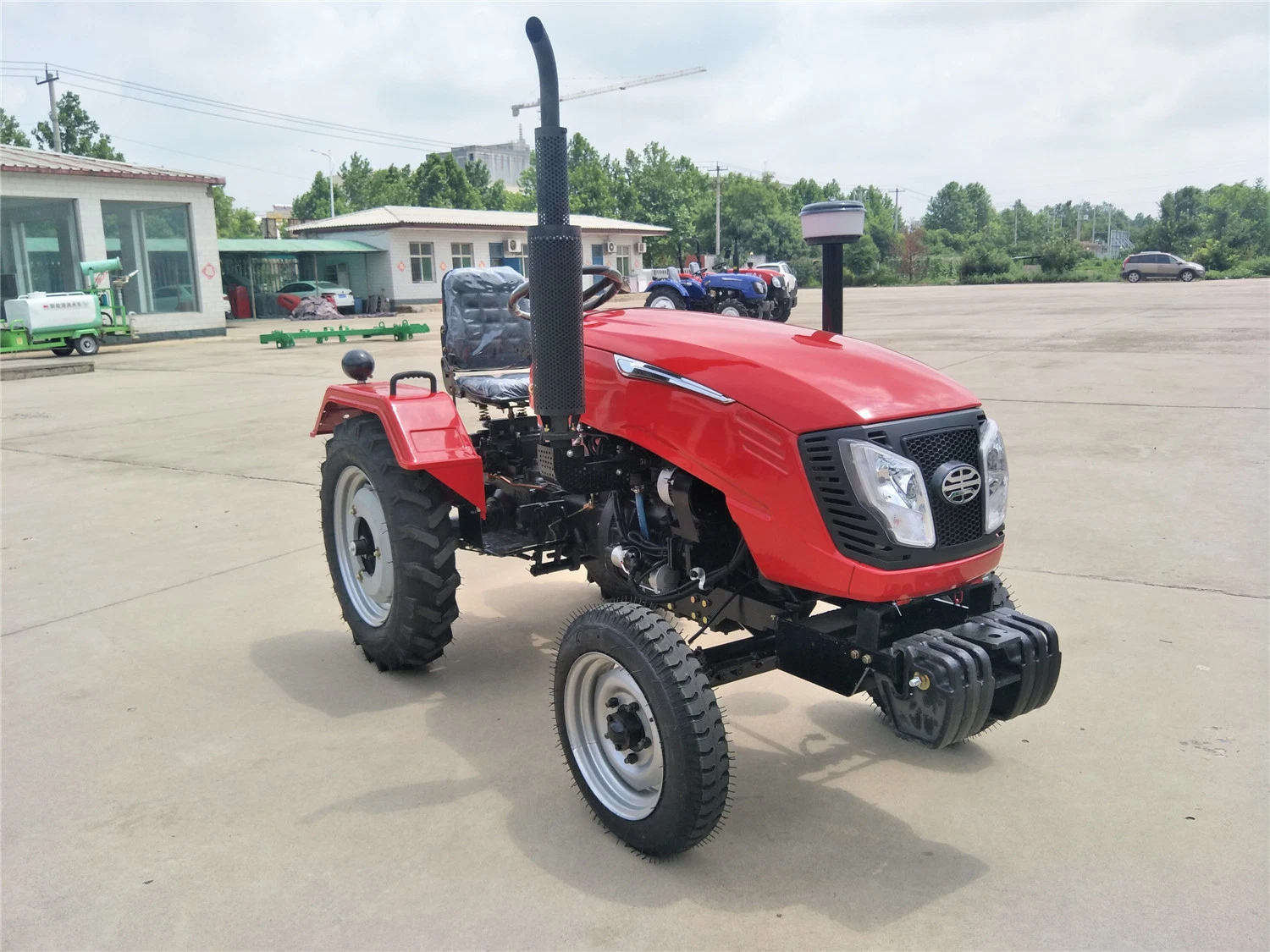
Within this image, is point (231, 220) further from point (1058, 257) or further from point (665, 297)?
point (665, 297)

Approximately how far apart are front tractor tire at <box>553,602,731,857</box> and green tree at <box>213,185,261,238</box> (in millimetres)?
67865

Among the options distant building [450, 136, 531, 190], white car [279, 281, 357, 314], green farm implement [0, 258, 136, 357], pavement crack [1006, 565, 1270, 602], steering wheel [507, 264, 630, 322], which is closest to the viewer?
steering wheel [507, 264, 630, 322]

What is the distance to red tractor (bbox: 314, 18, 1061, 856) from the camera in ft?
8.11

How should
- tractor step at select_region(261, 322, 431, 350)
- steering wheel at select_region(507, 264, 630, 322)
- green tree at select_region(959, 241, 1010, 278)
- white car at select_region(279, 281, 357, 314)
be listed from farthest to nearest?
green tree at select_region(959, 241, 1010, 278), white car at select_region(279, 281, 357, 314), tractor step at select_region(261, 322, 431, 350), steering wheel at select_region(507, 264, 630, 322)

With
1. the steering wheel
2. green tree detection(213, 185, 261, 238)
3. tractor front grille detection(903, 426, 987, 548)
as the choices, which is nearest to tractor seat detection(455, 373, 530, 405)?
the steering wheel

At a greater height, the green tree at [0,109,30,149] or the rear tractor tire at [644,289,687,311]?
the green tree at [0,109,30,149]

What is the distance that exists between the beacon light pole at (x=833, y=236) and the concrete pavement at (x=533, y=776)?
1421mm

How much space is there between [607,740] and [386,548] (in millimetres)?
1539

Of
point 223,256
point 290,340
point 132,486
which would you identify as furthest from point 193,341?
point 132,486

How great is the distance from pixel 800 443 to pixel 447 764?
1.57m

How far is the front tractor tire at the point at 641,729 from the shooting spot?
97.0 inches

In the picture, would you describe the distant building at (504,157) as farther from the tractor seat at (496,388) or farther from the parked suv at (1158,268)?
the tractor seat at (496,388)

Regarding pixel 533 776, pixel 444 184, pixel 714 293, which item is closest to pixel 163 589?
pixel 533 776

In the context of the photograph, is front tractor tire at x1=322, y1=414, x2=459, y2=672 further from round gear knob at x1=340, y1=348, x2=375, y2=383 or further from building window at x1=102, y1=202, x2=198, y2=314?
building window at x1=102, y1=202, x2=198, y2=314
